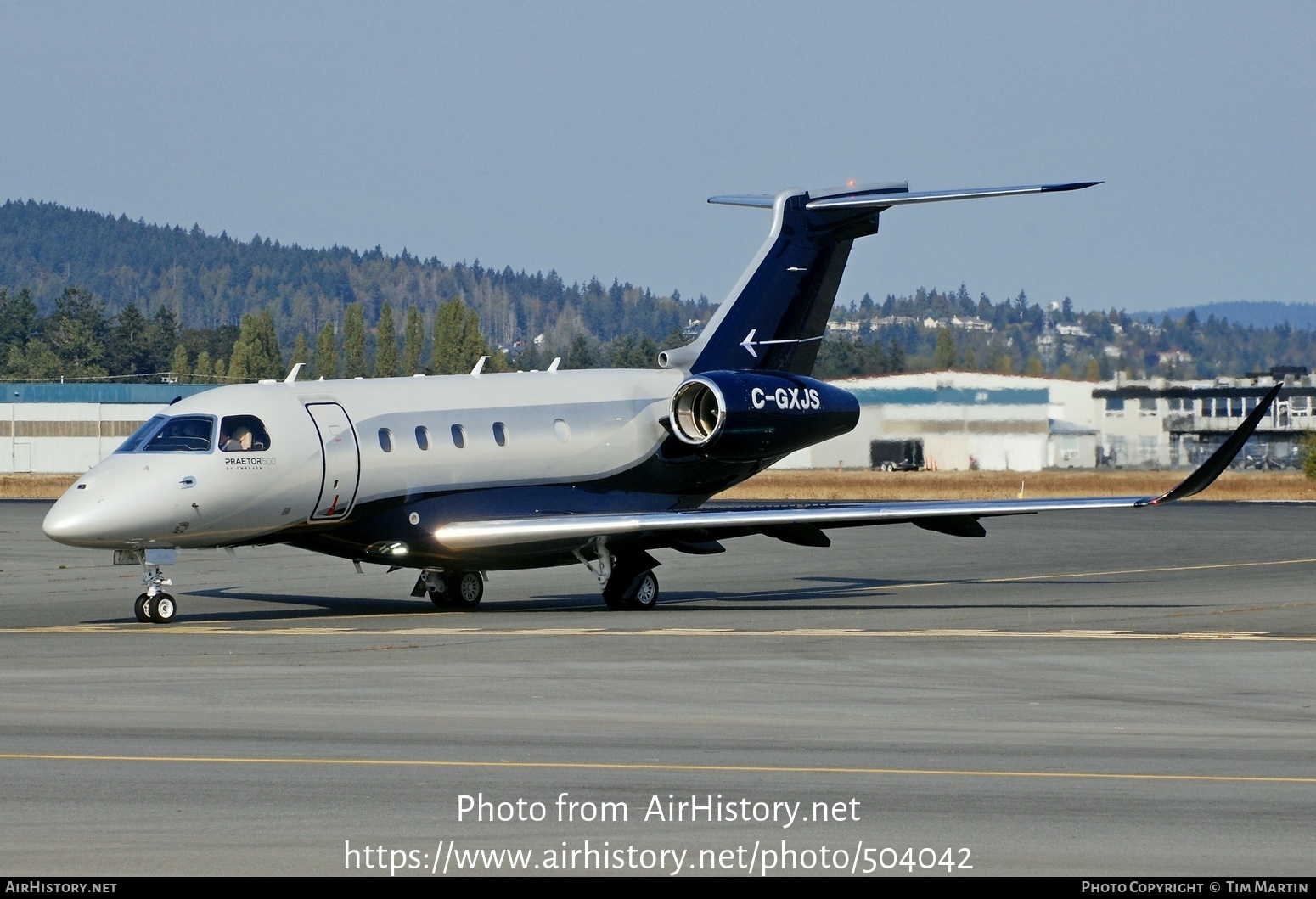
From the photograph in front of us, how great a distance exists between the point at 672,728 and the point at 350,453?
11276 millimetres

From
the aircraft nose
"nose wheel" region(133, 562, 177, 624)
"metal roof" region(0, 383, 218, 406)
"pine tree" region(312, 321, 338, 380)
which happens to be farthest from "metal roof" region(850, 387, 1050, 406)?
"pine tree" region(312, 321, 338, 380)

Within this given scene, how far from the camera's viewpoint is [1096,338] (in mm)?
62906

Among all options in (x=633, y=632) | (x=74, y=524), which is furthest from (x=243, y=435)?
(x=633, y=632)

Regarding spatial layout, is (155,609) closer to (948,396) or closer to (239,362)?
(948,396)

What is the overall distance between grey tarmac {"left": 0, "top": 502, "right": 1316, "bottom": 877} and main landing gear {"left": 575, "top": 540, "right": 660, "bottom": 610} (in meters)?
0.46

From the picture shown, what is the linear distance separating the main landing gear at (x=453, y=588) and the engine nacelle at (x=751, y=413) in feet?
13.2

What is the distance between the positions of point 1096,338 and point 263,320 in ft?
428

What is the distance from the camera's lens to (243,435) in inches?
909

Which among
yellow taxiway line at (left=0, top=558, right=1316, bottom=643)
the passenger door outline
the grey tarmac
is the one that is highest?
the passenger door outline

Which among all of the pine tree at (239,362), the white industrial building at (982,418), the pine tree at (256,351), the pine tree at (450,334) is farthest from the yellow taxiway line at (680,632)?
the pine tree at (239,362)

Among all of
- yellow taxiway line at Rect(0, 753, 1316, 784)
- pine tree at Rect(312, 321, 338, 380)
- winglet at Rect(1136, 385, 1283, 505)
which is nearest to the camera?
yellow taxiway line at Rect(0, 753, 1316, 784)

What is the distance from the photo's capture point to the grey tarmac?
9.50m

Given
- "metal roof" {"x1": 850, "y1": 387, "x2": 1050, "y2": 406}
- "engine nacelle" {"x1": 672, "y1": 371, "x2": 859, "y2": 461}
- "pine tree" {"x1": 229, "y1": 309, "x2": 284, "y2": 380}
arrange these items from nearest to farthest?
"engine nacelle" {"x1": 672, "y1": 371, "x2": 859, "y2": 461}, "metal roof" {"x1": 850, "y1": 387, "x2": 1050, "y2": 406}, "pine tree" {"x1": 229, "y1": 309, "x2": 284, "y2": 380}

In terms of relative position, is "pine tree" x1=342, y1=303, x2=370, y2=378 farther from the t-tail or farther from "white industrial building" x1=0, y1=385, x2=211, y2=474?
the t-tail
